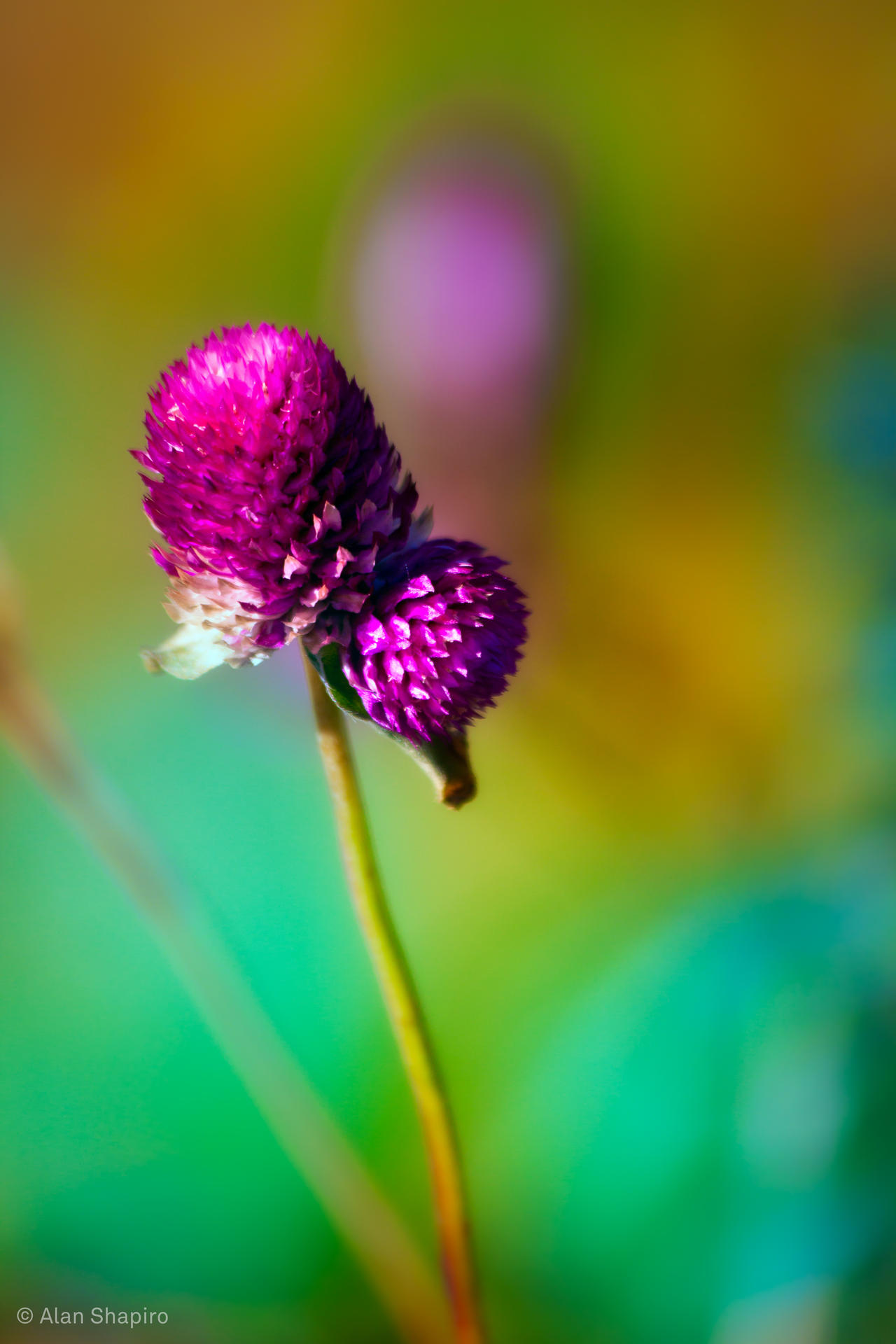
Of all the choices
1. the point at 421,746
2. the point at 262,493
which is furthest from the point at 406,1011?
the point at 262,493

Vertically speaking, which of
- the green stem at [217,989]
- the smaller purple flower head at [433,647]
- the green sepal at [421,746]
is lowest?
the green stem at [217,989]

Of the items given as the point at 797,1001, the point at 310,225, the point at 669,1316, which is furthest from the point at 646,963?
the point at 310,225

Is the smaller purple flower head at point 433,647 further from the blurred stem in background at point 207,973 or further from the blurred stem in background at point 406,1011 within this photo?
the blurred stem in background at point 207,973

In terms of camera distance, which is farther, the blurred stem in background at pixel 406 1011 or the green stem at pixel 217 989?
the green stem at pixel 217 989

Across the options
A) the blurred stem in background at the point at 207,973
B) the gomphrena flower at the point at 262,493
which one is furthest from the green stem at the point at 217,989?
the gomphrena flower at the point at 262,493

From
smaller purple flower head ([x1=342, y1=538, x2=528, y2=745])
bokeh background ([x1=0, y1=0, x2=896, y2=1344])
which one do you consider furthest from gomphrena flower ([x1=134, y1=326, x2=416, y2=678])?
bokeh background ([x1=0, y1=0, x2=896, y2=1344])

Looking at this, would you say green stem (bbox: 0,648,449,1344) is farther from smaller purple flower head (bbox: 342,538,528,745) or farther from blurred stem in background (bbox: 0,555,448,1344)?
smaller purple flower head (bbox: 342,538,528,745)

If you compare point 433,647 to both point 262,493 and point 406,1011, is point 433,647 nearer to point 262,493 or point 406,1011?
point 262,493
